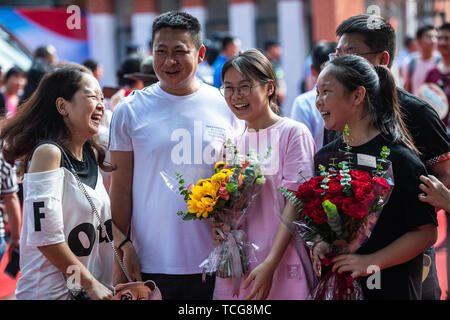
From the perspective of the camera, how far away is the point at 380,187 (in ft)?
6.95

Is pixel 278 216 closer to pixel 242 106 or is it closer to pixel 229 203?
pixel 229 203

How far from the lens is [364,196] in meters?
2.08

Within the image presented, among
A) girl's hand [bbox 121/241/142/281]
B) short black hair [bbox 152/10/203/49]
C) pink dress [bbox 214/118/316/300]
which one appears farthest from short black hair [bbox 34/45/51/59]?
pink dress [bbox 214/118/316/300]

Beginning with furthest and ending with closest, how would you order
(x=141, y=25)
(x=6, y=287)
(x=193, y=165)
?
(x=141, y=25), (x=6, y=287), (x=193, y=165)

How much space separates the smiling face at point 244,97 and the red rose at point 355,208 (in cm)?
70

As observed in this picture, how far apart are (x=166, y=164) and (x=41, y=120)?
1.89 feet

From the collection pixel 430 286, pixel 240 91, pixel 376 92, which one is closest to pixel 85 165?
pixel 240 91

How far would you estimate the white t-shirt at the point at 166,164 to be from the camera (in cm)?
266

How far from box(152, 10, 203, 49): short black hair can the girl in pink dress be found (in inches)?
10.3

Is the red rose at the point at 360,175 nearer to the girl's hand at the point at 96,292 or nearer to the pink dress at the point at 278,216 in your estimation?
the pink dress at the point at 278,216

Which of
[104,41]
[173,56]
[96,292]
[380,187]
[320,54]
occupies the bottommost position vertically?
[96,292]

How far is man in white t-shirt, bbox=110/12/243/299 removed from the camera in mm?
2664

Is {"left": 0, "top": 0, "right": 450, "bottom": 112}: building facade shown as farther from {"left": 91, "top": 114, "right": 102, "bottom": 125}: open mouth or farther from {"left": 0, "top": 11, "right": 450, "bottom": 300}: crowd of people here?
{"left": 91, "top": 114, "right": 102, "bottom": 125}: open mouth

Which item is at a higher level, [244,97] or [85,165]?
[244,97]
